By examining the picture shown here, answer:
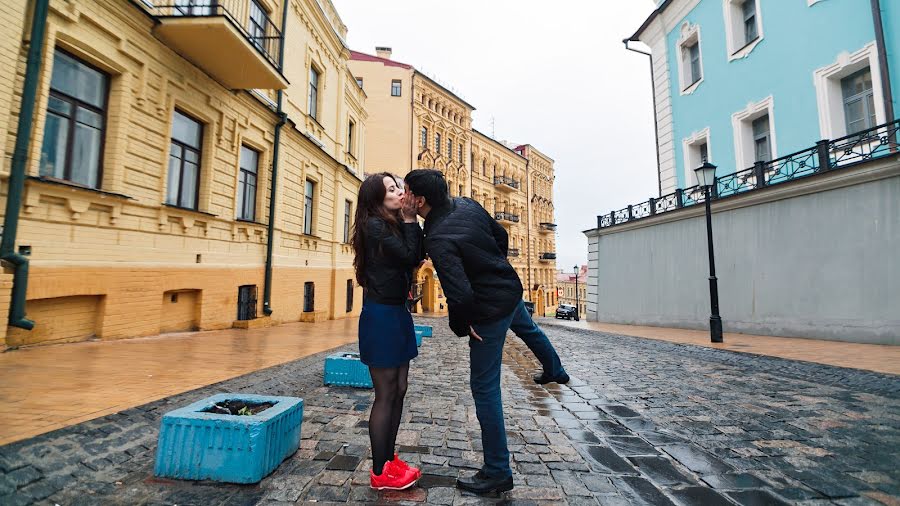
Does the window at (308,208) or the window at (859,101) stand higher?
the window at (859,101)

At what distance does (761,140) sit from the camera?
42.7 feet

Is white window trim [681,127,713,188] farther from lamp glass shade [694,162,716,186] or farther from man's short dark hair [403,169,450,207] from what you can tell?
man's short dark hair [403,169,450,207]

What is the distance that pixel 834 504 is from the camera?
2105 millimetres

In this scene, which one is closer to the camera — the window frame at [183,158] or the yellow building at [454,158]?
the window frame at [183,158]

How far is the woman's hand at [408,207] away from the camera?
2.45 meters

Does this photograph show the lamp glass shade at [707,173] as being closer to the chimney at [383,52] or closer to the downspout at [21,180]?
the downspout at [21,180]

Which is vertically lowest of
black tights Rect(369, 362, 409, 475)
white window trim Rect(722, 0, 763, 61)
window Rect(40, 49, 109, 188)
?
black tights Rect(369, 362, 409, 475)

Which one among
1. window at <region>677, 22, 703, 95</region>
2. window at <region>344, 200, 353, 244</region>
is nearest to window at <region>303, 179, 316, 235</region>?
window at <region>344, 200, 353, 244</region>

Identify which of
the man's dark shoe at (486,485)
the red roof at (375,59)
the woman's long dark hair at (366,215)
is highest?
the red roof at (375,59)

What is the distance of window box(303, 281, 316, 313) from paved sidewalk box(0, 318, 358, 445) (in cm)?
520

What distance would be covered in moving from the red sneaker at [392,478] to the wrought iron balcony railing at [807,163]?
11.2 m

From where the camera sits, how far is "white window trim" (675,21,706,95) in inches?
591

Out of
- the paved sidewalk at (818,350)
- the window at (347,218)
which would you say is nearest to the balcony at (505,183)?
the window at (347,218)

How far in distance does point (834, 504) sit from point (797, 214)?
1055 cm
